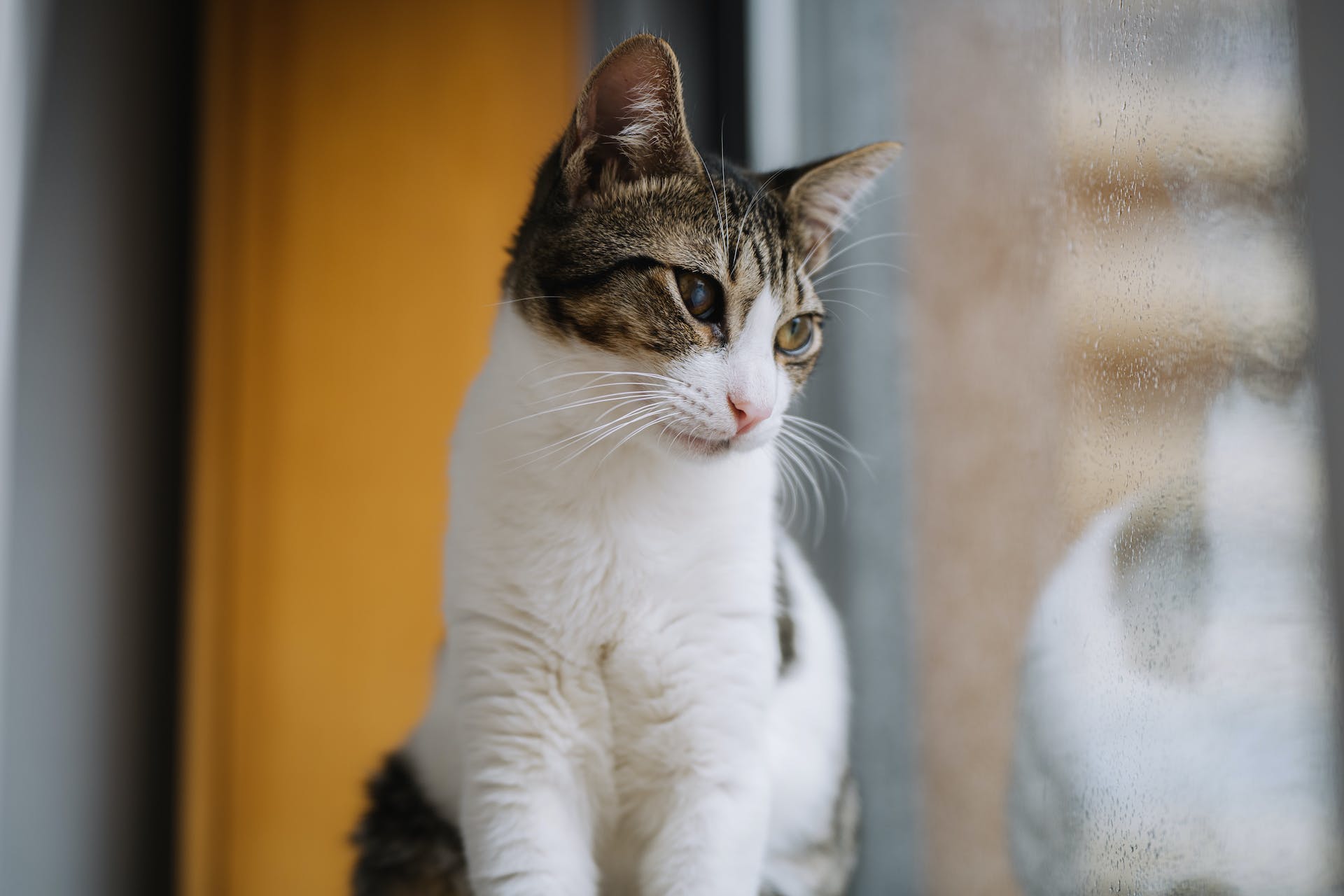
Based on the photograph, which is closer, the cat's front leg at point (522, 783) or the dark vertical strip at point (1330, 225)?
the dark vertical strip at point (1330, 225)

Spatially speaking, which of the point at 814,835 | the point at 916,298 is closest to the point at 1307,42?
the point at 916,298

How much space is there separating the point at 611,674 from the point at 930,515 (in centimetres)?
65

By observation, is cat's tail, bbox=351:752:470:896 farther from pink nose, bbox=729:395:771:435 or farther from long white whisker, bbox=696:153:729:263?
long white whisker, bbox=696:153:729:263

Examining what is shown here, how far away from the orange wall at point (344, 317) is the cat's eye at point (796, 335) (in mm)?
947

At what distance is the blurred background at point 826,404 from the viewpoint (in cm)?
68

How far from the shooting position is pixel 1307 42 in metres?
0.57

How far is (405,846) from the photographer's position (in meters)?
1.20

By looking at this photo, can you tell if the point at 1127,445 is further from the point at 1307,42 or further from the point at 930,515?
the point at 930,515

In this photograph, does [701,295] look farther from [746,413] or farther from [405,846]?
[405,846]

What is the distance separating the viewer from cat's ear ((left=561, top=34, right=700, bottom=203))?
909 mm

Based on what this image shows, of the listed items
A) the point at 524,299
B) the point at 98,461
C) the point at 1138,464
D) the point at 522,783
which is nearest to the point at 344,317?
the point at 98,461

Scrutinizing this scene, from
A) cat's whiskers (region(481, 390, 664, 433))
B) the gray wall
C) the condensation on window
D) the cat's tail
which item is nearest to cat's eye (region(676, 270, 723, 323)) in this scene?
cat's whiskers (region(481, 390, 664, 433))

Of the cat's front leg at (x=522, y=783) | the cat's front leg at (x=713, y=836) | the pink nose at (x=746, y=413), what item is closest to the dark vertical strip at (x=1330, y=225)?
the pink nose at (x=746, y=413)

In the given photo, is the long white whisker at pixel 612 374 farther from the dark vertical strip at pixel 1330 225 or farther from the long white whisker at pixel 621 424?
the dark vertical strip at pixel 1330 225
